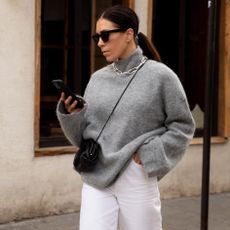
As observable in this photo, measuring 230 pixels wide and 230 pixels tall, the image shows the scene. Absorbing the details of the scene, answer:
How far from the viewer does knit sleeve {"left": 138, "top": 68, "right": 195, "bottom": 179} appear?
3340mm

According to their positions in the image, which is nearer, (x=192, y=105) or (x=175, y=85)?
(x=175, y=85)

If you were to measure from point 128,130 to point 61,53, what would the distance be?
11.9 feet

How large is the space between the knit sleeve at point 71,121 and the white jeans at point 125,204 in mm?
304

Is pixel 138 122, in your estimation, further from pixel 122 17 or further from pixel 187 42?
pixel 187 42

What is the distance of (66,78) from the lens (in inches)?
272

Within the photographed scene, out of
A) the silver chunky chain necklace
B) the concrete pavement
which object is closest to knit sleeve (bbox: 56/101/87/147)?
the silver chunky chain necklace

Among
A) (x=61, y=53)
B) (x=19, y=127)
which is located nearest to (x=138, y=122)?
(x=19, y=127)

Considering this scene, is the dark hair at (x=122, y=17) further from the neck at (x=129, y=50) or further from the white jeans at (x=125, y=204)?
the white jeans at (x=125, y=204)

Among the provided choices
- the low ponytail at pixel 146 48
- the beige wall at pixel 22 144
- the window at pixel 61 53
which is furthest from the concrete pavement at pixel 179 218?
the low ponytail at pixel 146 48

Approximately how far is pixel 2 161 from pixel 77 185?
957 mm

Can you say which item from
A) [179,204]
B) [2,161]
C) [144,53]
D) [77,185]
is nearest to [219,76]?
[179,204]

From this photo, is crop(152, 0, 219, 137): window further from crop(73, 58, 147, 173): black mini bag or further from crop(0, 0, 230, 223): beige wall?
crop(73, 58, 147, 173): black mini bag

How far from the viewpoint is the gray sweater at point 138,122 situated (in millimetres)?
3332

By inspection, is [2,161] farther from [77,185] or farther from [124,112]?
[124,112]
